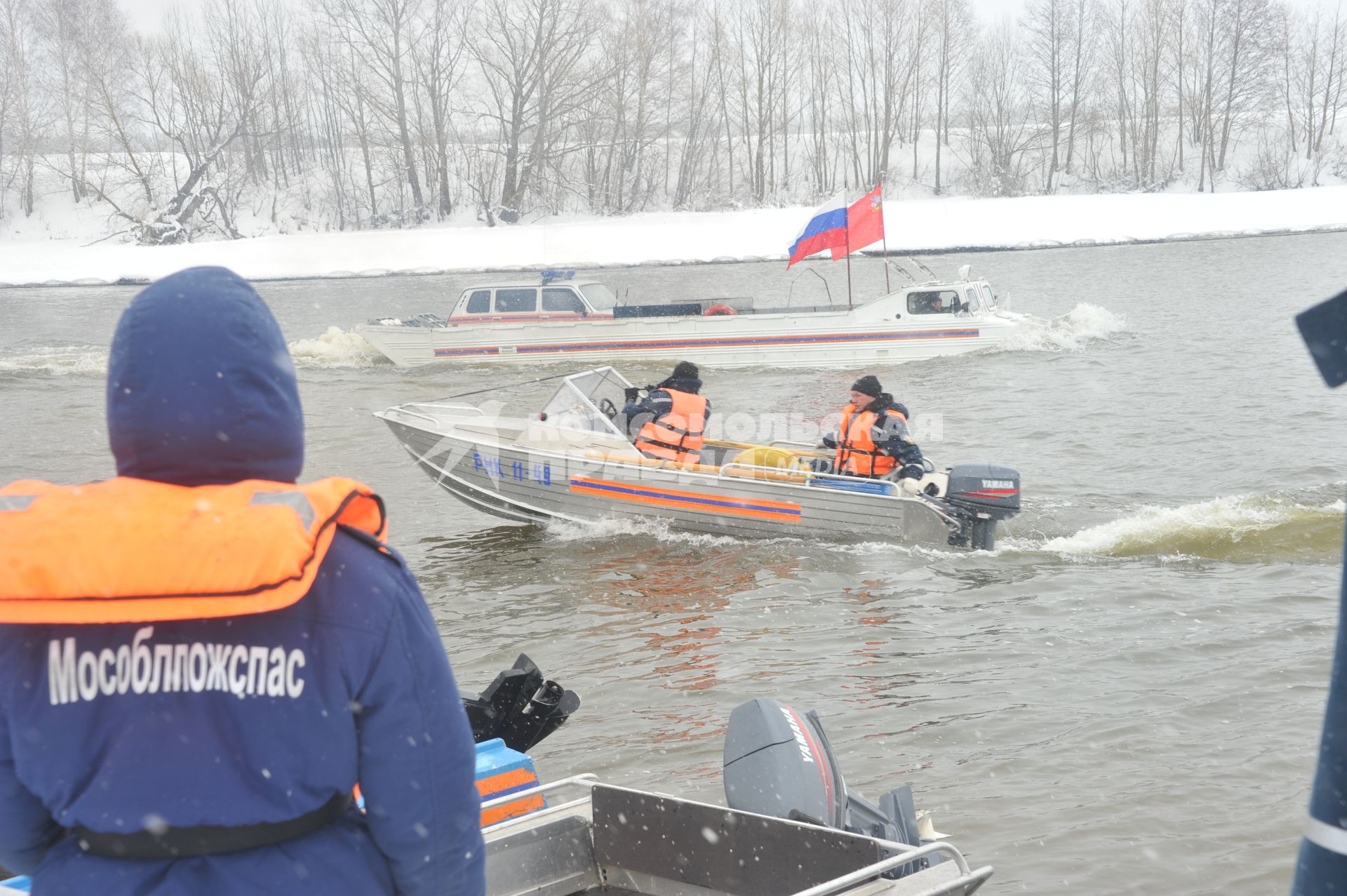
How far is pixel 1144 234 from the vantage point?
4447 cm

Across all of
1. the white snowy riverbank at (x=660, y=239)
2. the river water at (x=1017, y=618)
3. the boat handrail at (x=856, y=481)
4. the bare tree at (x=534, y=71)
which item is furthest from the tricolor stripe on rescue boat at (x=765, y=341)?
the bare tree at (x=534, y=71)

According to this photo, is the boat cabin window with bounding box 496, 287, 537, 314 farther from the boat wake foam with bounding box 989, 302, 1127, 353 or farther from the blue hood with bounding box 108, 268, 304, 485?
the blue hood with bounding box 108, 268, 304, 485

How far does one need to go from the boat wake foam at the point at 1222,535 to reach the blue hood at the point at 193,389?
9100 mm

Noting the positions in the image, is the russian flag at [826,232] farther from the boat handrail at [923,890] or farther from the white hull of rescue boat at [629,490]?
the boat handrail at [923,890]

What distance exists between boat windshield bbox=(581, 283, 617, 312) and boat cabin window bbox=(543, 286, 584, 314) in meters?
0.19

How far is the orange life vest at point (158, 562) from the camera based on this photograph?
4.91ft

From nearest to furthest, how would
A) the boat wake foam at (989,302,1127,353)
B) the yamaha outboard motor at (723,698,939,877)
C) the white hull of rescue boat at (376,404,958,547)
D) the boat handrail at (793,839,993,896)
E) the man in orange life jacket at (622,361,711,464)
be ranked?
the boat handrail at (793,839,993,896)
the yamaha outboard motor at (723,698,939,877)
the white hull of rescue boat at (376,404,958,547)
the man in orange life jacket at (622,361,711,464)
the boat wake foam at (989,302,1127,353)

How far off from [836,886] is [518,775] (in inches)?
58.7

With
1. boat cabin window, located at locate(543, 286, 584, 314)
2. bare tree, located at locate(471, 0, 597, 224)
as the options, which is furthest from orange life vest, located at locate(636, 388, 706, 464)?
bare tree, located at locate(471, 0, 597, 224)

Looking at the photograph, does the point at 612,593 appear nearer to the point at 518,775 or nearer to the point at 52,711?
the point at 518,775

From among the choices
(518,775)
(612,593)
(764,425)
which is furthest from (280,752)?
(764,425)

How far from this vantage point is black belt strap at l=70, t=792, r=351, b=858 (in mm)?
1542

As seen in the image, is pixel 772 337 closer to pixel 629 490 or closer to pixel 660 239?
pixel 629 490

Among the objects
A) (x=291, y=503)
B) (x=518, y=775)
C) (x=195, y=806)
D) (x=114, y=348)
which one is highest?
(x=114, y=348)
